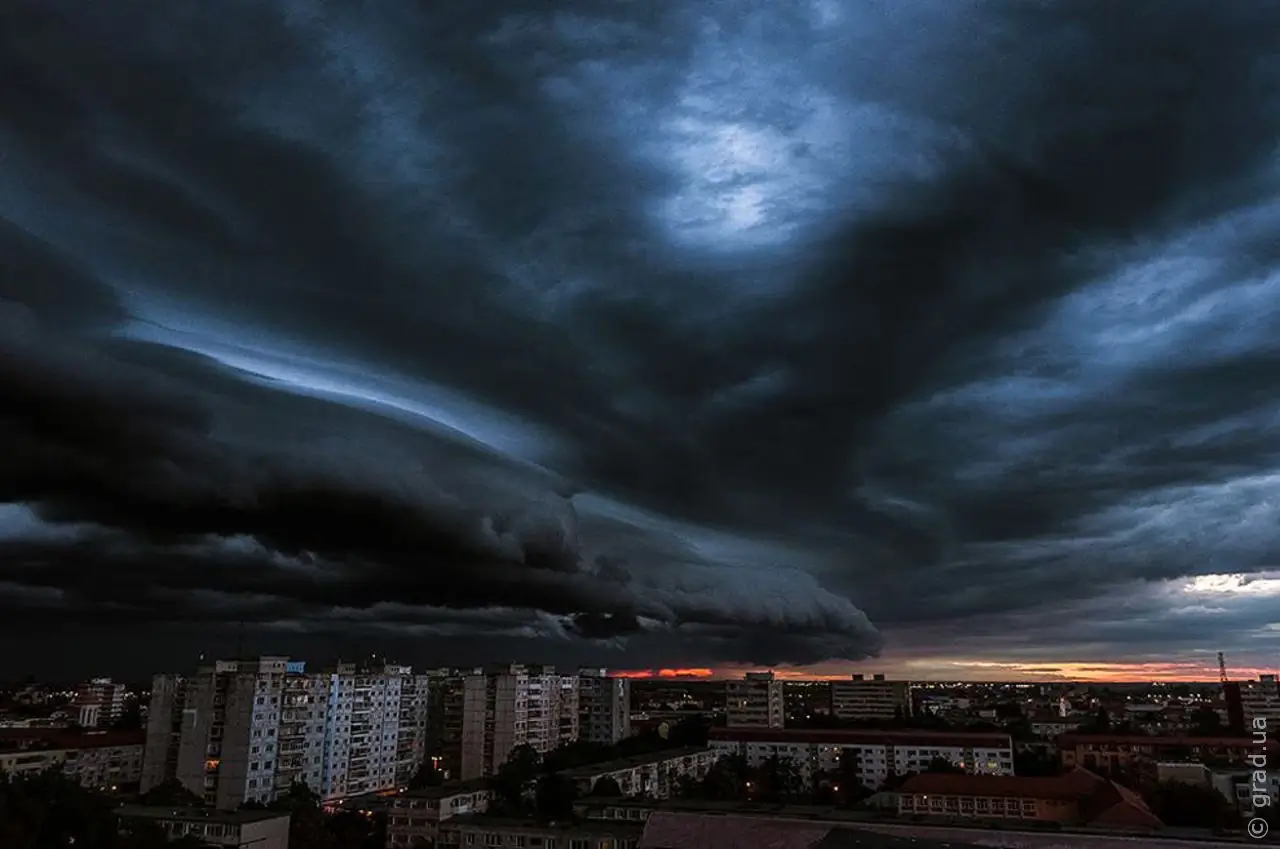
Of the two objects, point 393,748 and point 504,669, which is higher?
point 504,669

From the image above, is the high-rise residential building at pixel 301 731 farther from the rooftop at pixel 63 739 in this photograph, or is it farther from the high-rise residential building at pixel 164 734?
the rooftop at pixel 63 739

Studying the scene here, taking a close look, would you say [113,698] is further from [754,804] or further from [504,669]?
[754,804]

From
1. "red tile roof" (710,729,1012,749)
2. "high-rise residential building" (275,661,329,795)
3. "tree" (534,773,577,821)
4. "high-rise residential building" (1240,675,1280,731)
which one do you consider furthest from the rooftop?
"high-rise residential building" (1240,675,1280,731)

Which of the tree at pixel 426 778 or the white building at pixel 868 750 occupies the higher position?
the white building at pixel 868 750

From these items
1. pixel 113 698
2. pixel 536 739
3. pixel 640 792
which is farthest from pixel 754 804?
pixel 113 698

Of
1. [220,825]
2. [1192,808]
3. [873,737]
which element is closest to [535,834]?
[220,825]

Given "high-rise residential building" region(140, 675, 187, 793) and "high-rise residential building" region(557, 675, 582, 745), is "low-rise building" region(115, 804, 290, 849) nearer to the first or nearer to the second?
"high-rise residential building" region(140, 675, 187, 793)

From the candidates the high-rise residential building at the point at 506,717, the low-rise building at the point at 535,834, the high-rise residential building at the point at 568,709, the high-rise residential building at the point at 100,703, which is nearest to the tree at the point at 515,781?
the low-rise building at the point at 535,834
